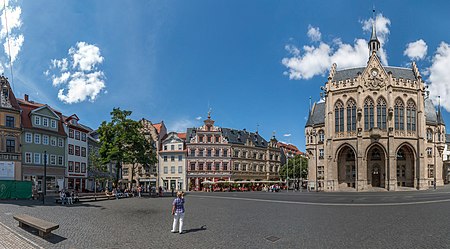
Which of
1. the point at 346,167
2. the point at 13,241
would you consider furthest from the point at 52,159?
the point at 346,167

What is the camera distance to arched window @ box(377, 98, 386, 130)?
63.2m

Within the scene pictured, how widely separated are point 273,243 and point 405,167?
2477 inches

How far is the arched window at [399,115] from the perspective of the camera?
63562 mm

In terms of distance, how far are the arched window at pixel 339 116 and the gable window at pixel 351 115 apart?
1.18m

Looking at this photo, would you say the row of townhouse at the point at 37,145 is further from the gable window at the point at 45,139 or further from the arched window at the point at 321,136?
the arched window at the point at 321,136

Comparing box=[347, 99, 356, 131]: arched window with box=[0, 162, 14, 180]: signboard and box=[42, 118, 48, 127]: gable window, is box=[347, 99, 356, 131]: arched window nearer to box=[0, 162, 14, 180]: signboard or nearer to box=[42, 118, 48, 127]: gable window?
box=[42, 118, 48, 127]: gable window

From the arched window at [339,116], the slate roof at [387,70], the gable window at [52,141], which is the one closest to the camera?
the gable window at [52,141]

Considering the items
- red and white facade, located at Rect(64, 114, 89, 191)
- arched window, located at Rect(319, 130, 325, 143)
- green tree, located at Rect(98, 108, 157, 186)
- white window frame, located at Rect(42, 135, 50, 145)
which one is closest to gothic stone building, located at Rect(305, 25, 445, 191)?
arched window, located at Rect(319, 130, 325, 143)

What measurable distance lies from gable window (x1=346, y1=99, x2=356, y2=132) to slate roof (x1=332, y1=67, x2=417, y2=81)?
6.91 meters

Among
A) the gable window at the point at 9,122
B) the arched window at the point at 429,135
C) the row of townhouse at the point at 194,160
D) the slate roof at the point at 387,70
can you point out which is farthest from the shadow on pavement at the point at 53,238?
the arched window at the point at 429,135

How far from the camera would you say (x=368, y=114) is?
63875 millimetres

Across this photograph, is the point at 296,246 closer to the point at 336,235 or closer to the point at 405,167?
the point at 336,235

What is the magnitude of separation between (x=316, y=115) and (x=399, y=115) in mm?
18816

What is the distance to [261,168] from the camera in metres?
89.3
